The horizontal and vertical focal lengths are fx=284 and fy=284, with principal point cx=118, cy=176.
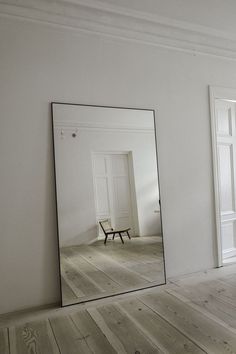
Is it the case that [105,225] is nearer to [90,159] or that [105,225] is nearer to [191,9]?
[90,159]

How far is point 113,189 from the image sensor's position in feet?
9.71

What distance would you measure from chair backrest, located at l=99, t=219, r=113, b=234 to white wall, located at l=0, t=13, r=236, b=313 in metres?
0.49

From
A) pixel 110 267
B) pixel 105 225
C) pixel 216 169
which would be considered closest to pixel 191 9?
pixel 216 169

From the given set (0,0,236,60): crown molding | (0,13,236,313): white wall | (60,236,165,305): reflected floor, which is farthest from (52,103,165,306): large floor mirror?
(0,0,236,60): crown molding

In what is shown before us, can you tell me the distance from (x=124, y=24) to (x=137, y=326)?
2906 millimetres

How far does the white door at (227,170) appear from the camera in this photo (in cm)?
384

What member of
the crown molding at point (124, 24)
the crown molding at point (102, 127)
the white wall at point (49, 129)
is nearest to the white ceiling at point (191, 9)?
the crown molding at point (124, 24)

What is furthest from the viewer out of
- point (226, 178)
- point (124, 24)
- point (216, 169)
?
point (226, 178)

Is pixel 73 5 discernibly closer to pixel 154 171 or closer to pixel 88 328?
pixel 154 171

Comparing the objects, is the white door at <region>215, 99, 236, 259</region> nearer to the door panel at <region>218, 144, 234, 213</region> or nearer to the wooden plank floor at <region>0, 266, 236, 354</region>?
the door panel at <region>218, 144, 234, 213</region>

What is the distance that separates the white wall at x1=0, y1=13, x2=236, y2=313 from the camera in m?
2.57

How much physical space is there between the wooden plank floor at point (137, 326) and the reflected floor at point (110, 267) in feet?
0.39

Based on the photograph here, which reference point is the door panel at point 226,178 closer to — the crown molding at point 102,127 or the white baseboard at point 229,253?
the white baseboard at point 229,253

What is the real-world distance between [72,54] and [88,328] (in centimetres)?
251
